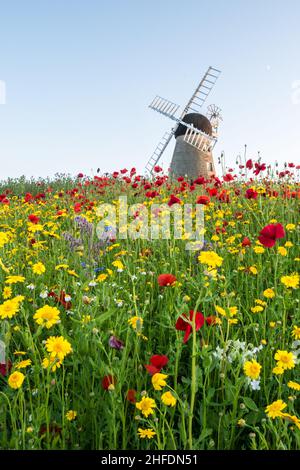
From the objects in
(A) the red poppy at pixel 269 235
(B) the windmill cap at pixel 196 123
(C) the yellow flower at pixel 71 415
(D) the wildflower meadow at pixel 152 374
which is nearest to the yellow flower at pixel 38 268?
(D) the wildflower meadow at pixel 152 374

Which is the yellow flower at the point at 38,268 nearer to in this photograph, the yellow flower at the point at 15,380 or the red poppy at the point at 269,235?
the yellow flower at the point at 15,380

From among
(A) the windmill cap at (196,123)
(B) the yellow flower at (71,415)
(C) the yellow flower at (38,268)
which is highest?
(A) the windmill cap at (196,123)

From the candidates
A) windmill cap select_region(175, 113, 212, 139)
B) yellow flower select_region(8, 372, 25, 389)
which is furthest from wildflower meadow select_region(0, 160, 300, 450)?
windmill cap select_region(175, 113, 212, 139)

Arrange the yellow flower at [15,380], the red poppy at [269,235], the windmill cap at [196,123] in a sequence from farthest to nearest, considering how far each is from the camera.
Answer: the windmill cap at [196,123] → the red poppy at [269,235] → the yellow flower at [15,380]

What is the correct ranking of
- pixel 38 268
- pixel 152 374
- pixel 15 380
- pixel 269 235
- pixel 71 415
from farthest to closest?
pixel 38 268
pixel 269 235
pixel 71 415
pixel 152 374
pixel 15 380

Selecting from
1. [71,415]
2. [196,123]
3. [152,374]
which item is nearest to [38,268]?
[71,415]

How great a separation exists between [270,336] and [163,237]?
253 cm

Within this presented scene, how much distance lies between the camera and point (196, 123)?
20359mm

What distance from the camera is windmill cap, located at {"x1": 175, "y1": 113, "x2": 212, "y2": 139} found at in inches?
800

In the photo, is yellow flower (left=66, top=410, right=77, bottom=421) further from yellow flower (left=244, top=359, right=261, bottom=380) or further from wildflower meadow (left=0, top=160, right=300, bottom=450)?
yellow flower (left=244, top=359, right=261, bottom=380)

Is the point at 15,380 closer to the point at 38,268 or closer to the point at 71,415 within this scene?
the point at 71,415

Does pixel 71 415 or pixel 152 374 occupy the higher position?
pixel 152 374

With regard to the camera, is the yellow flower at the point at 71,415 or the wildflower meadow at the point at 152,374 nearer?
the wildflower meadow at the point at 152,374

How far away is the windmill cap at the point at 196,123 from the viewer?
20328 millimetres
